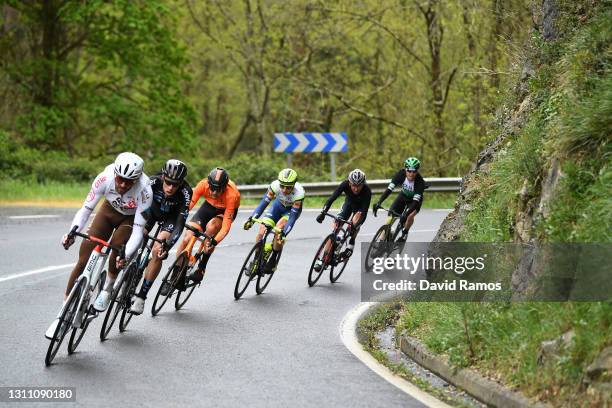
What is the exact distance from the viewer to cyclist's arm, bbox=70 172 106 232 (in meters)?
10.3

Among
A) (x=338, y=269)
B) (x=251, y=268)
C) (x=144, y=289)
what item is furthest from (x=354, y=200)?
(x=144, y=289)

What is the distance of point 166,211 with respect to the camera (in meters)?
12.3

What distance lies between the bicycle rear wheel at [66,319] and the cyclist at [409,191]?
28.9ft

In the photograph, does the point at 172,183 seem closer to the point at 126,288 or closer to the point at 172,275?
the point at 126,288

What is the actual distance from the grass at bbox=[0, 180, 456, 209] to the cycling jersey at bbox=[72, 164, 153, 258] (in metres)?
15.7

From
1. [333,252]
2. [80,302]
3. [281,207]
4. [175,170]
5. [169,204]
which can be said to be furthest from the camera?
[333,252]

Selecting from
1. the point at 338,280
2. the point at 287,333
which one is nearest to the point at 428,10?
the point at 338,280

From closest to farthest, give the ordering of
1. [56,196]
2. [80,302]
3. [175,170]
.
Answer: [80,302]
[175,170]
[56,196]

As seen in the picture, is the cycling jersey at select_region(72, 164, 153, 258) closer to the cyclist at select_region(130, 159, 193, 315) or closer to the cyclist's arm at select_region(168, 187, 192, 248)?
the cyclist at select_region(130, 159, 193, 315)

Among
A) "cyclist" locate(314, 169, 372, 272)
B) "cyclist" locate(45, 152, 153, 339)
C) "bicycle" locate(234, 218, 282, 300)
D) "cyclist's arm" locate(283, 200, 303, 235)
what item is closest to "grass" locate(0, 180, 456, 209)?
"cyclist" locate(314, 169, 372, 272)

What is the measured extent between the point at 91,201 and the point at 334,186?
58.9 ft

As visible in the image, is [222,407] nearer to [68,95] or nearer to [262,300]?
[262,300]

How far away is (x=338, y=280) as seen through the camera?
54.0ft

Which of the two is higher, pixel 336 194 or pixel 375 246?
pixel 336 194
